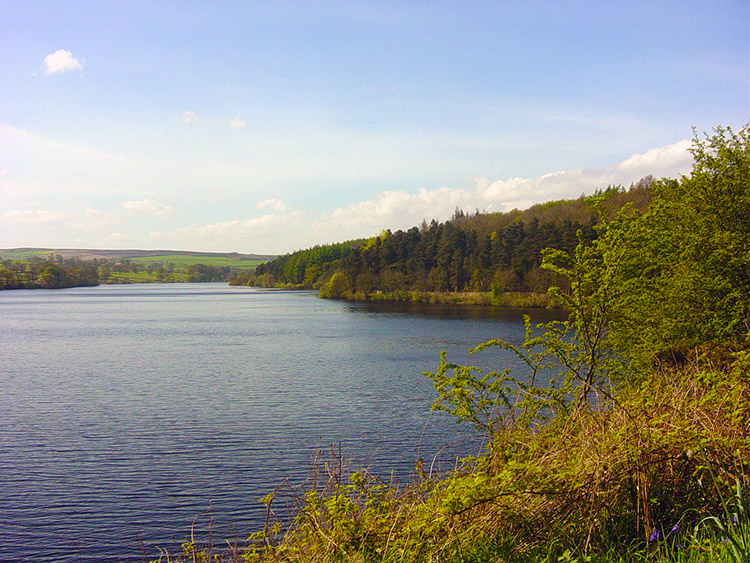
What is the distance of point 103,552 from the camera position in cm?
1151

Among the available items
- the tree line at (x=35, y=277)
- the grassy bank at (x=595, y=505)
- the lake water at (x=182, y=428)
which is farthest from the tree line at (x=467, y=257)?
Result: the tree line at (x=35, y=277)

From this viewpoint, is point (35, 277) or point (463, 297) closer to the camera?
point (463, 297)

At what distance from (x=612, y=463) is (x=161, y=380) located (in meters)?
26.2

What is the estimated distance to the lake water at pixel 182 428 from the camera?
12789 millimetres

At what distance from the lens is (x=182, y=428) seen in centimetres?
1964

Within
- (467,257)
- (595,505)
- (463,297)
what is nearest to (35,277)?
(467,257)

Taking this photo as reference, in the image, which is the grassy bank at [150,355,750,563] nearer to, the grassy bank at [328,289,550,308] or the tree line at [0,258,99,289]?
the grassy bank at [328,289,550,308]

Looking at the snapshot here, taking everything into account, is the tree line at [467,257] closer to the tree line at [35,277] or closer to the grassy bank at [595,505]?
the grassy bank at [595,505]

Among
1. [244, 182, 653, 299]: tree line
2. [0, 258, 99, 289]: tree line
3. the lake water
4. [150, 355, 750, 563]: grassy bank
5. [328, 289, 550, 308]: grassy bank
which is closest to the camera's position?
[150, 355, 750, 563]: grassy bank

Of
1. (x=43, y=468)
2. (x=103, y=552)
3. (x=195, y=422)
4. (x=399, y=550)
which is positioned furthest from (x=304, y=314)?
(x=399, y=550)

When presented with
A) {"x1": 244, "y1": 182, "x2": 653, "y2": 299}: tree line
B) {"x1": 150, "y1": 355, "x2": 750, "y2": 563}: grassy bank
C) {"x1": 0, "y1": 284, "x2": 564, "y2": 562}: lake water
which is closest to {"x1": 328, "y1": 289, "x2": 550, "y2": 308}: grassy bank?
{"x1": 244, "y1": 182, "x2": 653, "y2": 299}: tree line

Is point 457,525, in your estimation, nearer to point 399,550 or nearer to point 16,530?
point 399,550

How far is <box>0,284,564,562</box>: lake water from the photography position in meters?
12.8

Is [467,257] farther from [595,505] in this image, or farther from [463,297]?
[595,505]
